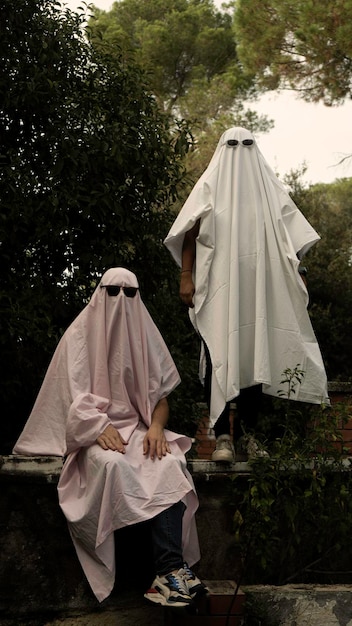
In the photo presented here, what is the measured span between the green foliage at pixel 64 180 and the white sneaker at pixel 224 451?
1243 millimetres

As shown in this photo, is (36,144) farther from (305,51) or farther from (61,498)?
(305,51)

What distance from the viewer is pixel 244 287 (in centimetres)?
448

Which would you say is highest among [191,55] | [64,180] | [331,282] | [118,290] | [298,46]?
[191,55]

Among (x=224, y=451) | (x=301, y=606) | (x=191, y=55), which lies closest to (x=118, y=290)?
(x=224, y=451)

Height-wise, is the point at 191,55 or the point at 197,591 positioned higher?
the point at 191,55

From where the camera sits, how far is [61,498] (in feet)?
11.9

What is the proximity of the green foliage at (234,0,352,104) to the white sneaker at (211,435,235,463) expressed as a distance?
34.2 ft

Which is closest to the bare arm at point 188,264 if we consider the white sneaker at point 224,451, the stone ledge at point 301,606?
the white sneaker at point 224,451

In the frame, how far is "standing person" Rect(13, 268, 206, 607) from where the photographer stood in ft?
11.4

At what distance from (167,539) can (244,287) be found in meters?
1.49

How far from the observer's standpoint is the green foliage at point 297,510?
3.74 m

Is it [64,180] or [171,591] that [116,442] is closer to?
[171,591]

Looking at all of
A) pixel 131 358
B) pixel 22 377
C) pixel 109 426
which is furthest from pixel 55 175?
pixel 109 426

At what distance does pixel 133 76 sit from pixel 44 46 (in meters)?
0.64
